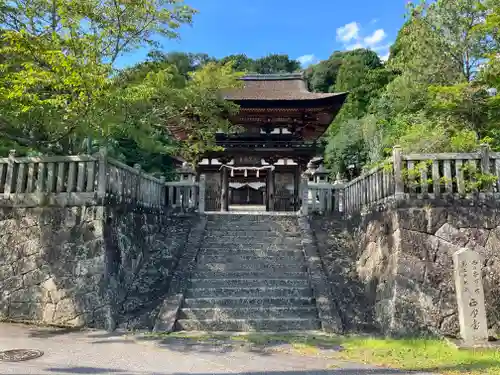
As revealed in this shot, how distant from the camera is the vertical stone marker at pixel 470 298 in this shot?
6.17m

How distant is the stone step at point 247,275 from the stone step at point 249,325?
1.49 m

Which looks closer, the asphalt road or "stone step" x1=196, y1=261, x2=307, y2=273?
the asphalt road

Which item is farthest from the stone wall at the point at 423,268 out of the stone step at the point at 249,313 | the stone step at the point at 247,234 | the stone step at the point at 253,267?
the stone step at the point at 247,234

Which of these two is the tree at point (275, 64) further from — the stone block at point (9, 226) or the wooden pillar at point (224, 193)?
the stone block at point (9, 226)

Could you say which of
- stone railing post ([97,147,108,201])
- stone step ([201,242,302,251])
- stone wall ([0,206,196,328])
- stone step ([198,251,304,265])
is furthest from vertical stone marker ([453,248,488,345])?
stone railing post ([97,147,108,201])

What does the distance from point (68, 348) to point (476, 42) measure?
49.4 ft

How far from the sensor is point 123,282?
8.12 m

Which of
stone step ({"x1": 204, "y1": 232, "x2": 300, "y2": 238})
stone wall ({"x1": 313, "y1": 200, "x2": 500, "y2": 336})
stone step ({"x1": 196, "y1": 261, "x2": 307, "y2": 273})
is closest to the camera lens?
stone wall ({"x1": 313, "y1": 200, "x2": 500, "y2": 336})

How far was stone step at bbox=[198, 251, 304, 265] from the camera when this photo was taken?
30.8 ft

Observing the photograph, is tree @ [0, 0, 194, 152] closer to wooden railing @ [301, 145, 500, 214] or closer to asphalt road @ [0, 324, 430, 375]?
asphalt road @ [0, 324, 430, 375]

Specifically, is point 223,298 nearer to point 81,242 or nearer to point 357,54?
point 81,242

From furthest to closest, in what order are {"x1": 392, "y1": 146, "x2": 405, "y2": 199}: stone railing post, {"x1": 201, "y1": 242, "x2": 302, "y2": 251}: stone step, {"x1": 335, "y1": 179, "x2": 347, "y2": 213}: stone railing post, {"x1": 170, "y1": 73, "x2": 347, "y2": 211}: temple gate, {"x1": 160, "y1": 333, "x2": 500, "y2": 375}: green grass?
{"x1": 170, "y1": 73, "x2": 347, "y2": 211}: temple gate
{"x1": 335, "y1": 179, "x2": 347, "y2": 213}: stone railing post
{"x1": 201, "y1": 242, "x2": 302, "y2": 251}: stone step
{"x1": 392, "y1": 146, "x2": 405, "y2": 199}: stone railing post
{"x1": 160, "y1": 333, "x2": 500, "y2": 375}: green grass

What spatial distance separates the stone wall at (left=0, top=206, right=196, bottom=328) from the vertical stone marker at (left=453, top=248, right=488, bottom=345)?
5519mm

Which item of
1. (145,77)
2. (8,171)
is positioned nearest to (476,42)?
(145,77)
